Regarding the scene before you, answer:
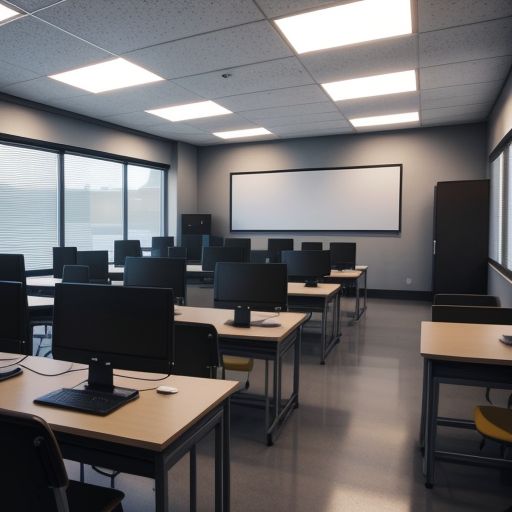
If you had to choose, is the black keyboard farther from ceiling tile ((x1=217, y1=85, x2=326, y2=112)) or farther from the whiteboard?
the whiteboard

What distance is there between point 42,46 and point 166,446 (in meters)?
4.09

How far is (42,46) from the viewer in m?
3.98

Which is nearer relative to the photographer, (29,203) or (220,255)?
(220,255)

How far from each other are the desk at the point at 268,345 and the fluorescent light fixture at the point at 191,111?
388cm

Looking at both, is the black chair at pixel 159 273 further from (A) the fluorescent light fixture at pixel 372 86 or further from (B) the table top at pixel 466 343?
(A) the fluorescent light fixture at pixel 372 86

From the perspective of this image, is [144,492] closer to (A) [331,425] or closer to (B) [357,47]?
(A) [331,425]

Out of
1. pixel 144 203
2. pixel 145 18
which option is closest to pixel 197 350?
pixel 145 18

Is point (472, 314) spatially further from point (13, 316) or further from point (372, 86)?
point (372, 86)

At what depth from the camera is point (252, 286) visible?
3.06 metres

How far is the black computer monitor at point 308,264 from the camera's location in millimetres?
4871

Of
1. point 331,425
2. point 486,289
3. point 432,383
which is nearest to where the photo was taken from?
point 432,383

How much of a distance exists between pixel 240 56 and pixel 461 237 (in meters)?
4.53

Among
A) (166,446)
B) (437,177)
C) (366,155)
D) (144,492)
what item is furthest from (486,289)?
(166,446)

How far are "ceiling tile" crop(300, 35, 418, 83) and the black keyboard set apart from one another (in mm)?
3781
